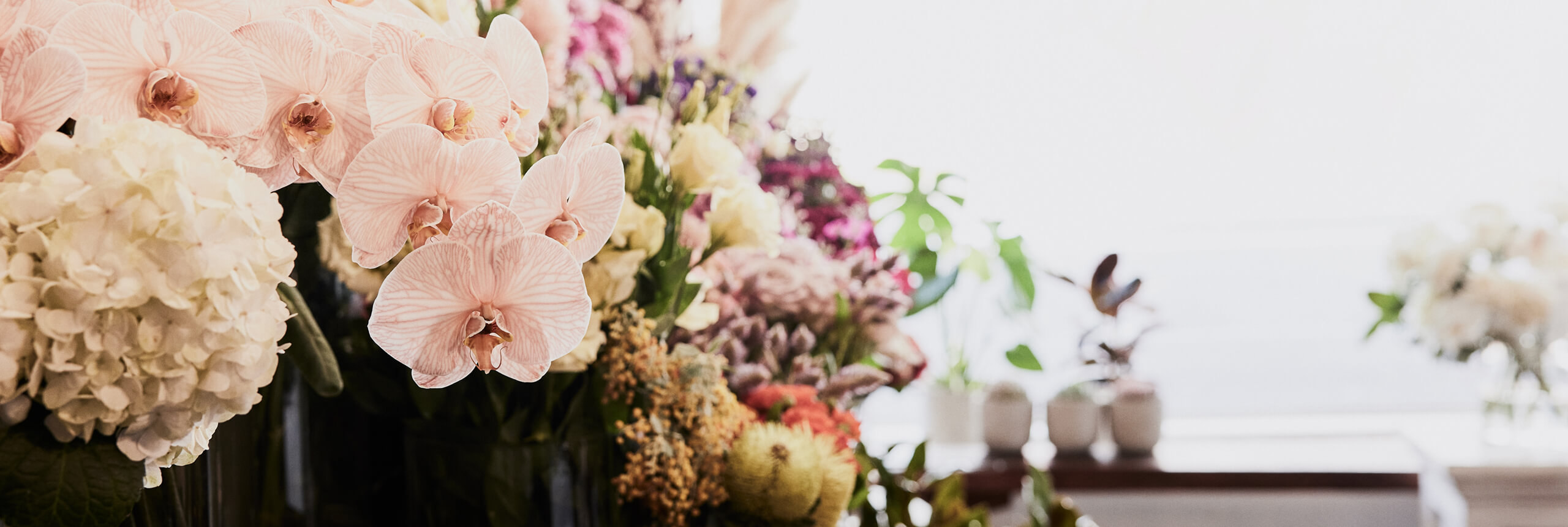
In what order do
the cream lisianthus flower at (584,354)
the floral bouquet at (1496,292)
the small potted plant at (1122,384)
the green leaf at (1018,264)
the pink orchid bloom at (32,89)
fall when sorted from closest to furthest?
the pink orchid bloom at (32,89), the cream lisianthus flower at (584,354), the floral bouquet at (1496,292), the small potted plant at (1122,384), the green leaf at (1018,264)

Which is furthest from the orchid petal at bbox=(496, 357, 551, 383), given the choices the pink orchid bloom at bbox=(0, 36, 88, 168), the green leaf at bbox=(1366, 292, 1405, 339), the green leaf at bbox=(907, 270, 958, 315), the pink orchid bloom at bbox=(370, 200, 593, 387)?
the green leaf at bbox=(1366, 292, 1405, 339)

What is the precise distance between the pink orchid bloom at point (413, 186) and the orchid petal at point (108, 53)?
0.17 ft

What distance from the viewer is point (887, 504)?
70 cm

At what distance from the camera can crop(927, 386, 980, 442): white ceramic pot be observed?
195cm

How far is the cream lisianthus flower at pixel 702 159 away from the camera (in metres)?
0.51

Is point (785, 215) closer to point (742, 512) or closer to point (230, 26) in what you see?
point (742, 512)

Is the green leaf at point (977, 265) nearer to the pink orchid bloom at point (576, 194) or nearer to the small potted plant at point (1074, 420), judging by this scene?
the small potted plant at point (1074, 420)

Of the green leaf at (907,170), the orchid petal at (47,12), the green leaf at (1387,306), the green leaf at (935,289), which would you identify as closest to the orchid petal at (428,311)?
the orchid petal at (47,12)

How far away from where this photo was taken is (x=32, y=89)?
0.21 metres

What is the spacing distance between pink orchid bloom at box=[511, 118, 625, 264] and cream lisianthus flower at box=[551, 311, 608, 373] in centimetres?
20

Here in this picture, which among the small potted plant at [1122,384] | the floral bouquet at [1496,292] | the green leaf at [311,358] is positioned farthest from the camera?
the small potted plant at [1122,384]

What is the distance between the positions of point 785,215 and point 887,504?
9.2 inches

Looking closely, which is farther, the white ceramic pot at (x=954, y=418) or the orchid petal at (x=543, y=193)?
the white ceramic pot at (x=954, y=418)

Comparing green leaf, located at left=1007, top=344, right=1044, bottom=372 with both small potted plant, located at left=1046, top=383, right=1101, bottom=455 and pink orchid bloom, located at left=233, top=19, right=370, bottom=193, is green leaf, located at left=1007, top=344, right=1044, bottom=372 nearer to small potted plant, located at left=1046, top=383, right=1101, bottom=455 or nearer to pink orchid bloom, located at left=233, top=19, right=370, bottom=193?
small potted plant, located at left=1046, top=383, right=1101, bottom=455
